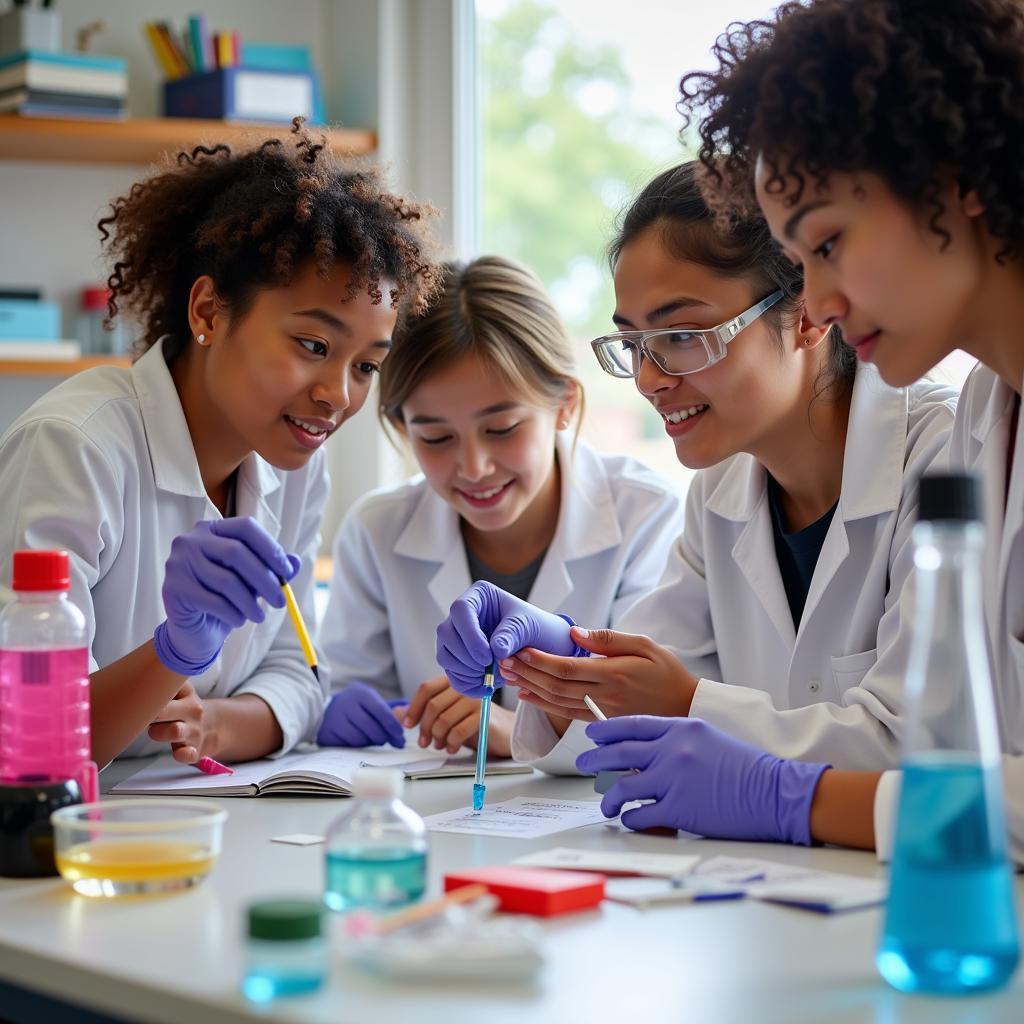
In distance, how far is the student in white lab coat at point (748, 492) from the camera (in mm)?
1598

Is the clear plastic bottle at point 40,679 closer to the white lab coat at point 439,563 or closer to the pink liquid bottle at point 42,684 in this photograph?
the pink liquid bottle at point 42,684

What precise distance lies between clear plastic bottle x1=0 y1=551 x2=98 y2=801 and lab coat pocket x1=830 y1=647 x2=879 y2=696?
3.09ft

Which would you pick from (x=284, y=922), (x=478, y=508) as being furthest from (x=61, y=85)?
(x=284, y=922)

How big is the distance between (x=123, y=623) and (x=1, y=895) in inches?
29.0

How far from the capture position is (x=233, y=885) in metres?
1.11

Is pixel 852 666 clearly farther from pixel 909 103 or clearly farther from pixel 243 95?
pixel 243 95

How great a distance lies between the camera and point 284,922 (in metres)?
0.82

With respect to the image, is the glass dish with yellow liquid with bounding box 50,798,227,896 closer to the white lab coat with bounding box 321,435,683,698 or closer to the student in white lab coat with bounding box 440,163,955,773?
the student in white lab coat with bounding box 440,163,955,773

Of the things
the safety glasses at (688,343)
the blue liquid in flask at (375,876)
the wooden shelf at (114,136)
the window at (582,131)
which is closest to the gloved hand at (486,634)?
the safety glasses at (688,343)

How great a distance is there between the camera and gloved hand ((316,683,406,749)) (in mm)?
1933

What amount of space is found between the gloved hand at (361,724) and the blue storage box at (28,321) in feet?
5.39

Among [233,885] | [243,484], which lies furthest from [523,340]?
[233,885]

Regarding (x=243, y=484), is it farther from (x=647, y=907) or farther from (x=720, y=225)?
(x=647, y=907)

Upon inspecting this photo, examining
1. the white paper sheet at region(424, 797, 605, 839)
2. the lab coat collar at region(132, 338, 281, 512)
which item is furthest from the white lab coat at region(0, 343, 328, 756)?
the white paper sheet at region(424, 797, 605, 839)
